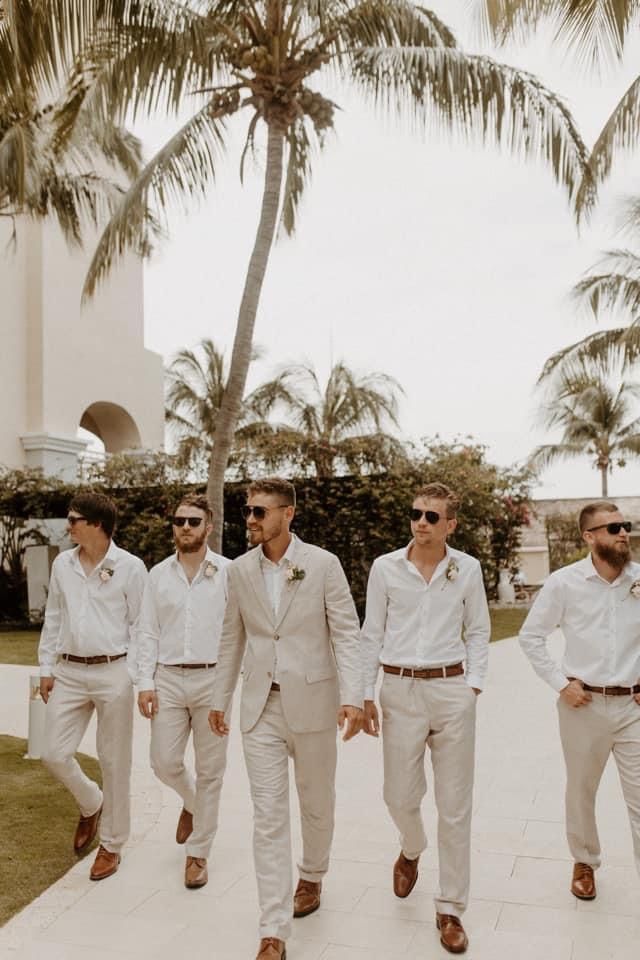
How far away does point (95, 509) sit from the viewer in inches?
214

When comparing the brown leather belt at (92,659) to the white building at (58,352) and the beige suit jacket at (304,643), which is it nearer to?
the beige suit jacket at (304,643)

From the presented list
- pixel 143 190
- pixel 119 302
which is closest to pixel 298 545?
pixel 143 190

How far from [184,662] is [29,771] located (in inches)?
127

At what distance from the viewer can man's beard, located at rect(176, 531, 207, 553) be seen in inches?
219

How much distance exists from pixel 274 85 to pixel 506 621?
39.9 feet

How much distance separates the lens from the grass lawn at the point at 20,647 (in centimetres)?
1520

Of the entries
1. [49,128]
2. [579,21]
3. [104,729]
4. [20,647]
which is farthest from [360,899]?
[49,128]

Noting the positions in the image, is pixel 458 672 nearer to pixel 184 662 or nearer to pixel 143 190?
pixel 184 662

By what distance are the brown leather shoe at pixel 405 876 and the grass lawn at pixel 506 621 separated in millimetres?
12405

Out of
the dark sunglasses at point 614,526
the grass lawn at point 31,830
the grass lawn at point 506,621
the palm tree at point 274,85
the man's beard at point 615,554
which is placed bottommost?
the grass lawn at point 506,621

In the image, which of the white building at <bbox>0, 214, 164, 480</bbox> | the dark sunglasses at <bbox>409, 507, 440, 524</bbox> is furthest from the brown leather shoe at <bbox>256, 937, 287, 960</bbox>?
the white building at <bbox>0, 214, 164, 480</bbox>

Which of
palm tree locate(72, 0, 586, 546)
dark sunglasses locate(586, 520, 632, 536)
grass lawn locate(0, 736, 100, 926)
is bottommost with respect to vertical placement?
grass lawn locate(0, 736, 100, 926)

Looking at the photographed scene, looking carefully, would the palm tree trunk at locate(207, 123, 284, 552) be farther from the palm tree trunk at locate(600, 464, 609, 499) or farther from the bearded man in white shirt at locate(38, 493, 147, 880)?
the palm tree trunk at locate(600, 464, 609, 499)

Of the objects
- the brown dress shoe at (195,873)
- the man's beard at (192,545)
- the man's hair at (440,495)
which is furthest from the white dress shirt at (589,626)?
the brown dress shoe at (195,873)
